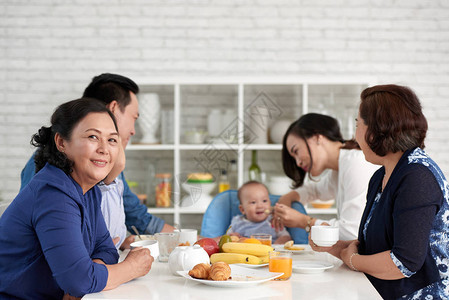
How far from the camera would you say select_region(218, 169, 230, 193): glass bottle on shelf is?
4141mm

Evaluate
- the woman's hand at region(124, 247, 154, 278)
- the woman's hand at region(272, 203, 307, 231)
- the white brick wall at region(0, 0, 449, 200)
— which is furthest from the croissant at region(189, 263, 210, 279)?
the white brick wall at region(0, 0, 449, 200)

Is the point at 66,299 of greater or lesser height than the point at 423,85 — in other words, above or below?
below

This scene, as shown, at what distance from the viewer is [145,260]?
5.74 feet

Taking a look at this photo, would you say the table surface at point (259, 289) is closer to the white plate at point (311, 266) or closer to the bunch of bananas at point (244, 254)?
the white plate at point (311, 266)

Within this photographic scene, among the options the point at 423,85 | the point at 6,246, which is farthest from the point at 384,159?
the point at 423,85

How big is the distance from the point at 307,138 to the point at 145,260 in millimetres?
1525

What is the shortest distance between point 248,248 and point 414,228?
642mm

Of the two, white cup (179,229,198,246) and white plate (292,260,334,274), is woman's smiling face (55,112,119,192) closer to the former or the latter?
white cup (179,229,198,246)

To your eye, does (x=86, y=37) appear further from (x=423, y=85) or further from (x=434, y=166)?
(x=434, y=166)

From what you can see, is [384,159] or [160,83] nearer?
[384,159]

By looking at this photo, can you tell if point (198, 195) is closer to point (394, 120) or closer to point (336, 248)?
point (336, 248)

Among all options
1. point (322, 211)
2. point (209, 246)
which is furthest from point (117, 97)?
point (322, 211)

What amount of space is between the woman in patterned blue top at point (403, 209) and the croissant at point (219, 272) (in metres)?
0.53

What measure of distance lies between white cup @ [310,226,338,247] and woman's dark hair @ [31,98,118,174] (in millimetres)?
971
